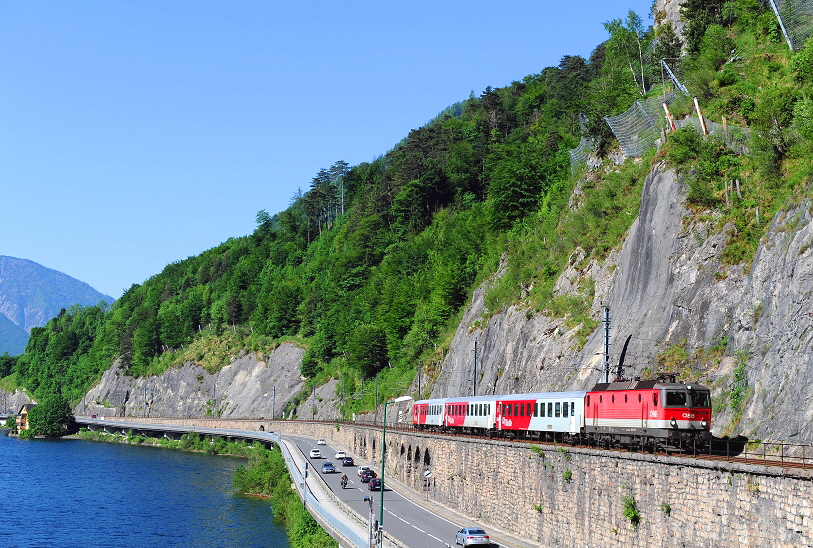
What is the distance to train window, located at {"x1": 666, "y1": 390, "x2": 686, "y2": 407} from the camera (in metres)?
30.5

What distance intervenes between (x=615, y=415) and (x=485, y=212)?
74847mm

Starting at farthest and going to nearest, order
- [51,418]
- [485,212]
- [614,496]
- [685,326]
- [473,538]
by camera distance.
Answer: [51,418], [485,212], [685,326], [473,538], [614,496]

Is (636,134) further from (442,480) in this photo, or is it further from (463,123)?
(463,123)

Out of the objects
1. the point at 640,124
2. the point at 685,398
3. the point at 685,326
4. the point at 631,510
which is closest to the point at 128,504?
the point at 685,326

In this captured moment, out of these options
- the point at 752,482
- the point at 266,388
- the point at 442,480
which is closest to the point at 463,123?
the point at 266,388

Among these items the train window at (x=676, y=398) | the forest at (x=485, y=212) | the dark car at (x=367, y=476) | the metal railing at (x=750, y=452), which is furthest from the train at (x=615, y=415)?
the dark car at (x=367, y=476)

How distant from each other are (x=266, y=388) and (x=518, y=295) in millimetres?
74019

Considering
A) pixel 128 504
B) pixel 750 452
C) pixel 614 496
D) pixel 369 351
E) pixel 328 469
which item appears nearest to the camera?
pixel 614 496

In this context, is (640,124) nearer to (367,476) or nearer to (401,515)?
(367,476)

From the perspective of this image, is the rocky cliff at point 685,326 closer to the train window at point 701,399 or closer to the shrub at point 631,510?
the train window at point 701,399

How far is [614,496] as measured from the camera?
1088 inches

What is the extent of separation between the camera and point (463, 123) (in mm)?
163500

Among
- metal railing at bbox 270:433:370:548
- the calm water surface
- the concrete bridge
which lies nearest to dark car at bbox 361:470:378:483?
metal railing at bbox 270:433:370:548

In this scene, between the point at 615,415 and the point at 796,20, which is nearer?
the point at 615,415
